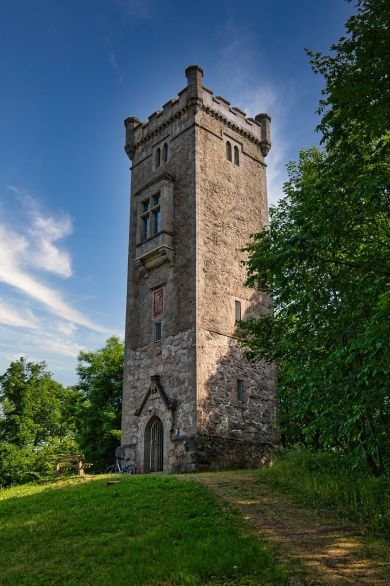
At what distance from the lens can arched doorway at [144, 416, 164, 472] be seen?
22562mm

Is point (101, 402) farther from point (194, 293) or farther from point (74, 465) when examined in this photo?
point (194, 293)

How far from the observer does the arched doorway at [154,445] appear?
22.6 meters

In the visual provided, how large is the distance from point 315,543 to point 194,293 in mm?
14277

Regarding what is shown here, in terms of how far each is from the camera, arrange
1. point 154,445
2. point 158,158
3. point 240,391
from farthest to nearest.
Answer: point 158,158 < point 154,445 < point 240,391

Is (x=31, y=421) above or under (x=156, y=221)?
under

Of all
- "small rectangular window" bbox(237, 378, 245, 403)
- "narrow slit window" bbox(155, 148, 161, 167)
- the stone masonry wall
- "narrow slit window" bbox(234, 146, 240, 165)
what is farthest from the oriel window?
"small rectangular window" bbox(237, 378, 245, 403)

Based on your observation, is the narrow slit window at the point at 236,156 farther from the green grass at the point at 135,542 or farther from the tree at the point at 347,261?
the green grass at the point at 135,542

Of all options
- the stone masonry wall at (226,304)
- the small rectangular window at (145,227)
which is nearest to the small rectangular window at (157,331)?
the stone masonry wall at (226,304)

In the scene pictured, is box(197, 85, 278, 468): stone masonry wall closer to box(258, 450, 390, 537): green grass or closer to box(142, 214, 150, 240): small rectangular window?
box(142, 214, 150, 240): small rectangular window

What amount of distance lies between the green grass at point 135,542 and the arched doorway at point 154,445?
813cm

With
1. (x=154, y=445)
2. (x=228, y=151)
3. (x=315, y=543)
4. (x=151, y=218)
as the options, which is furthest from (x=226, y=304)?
(x=315, y=543)

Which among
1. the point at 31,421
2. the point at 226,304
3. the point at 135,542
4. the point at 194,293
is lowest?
the point at 135,542

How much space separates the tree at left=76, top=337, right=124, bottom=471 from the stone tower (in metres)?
8.80

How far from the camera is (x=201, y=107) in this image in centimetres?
2577
